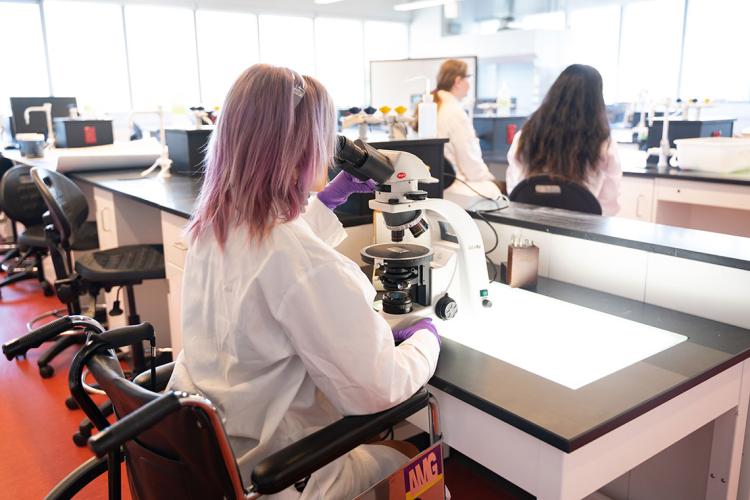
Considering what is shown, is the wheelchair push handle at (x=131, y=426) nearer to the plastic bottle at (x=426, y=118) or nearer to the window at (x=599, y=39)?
the plastic bottle at (x=426, y=118)

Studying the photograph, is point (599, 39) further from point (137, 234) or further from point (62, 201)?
point (62, 201)

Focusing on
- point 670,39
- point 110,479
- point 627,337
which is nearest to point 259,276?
point 110,479

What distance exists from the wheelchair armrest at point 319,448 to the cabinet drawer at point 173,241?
1.38m

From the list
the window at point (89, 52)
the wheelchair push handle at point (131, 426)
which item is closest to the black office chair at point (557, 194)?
the wheelchair push handle at point (131, 426)

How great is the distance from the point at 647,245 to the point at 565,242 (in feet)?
0.83

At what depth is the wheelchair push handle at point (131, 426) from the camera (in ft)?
2.29

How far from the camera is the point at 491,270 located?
180 centimetres

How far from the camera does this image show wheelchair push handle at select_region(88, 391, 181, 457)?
27.5 inches

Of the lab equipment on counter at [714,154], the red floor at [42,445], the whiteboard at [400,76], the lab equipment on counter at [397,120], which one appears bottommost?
the red floor at [42,445]

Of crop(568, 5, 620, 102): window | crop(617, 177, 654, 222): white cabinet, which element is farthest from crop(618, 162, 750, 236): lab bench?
crop(568, 5, 620, 102): window

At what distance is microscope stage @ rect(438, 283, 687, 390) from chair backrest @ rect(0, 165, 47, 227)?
283 centimetres

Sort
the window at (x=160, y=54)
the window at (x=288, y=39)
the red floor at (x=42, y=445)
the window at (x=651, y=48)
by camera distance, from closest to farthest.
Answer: the red floor at (x=42, y=445) → the window at (x=651, y=48) → the window at (x=160, y=54) → the window at (x=288, y=39)

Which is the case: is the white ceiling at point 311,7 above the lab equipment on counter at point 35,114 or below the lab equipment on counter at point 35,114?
above

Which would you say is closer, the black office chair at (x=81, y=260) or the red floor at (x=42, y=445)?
the red floor at (x=42, y=445)
